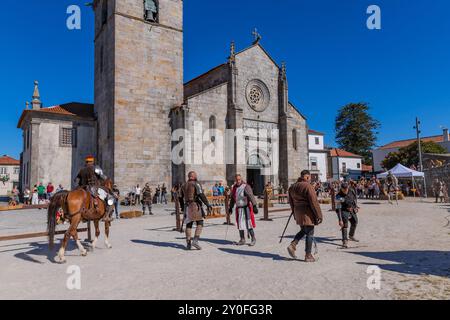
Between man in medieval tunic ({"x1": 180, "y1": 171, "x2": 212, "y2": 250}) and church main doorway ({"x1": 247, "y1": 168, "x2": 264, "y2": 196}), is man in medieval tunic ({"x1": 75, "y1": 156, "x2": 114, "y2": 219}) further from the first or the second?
church main doorway ({"x1": 247, "y1": 168, "x2": 264, "y2": 196})

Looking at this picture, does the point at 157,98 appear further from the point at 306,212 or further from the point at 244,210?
the point at 306,212

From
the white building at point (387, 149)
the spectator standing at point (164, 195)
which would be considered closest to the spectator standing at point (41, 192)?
the spectator standing at point (164, 195)

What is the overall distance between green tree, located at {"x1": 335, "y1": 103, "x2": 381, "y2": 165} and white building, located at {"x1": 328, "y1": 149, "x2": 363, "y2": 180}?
3.01 meters

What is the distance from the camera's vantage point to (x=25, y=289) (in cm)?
455

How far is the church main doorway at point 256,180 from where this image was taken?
1093 inches

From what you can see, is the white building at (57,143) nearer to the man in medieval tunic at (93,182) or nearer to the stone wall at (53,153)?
the stone wall at (53,153)

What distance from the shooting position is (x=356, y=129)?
5731 centimetres

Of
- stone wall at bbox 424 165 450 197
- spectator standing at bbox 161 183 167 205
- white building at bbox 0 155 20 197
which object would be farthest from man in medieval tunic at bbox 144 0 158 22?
white building at bbox 0 155 20 197

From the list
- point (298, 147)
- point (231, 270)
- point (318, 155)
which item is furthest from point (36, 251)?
point (318, 155)

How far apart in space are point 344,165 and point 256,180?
1266 inches

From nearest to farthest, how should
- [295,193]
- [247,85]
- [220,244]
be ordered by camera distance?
[295,193]
[220,244]
[247,85]
